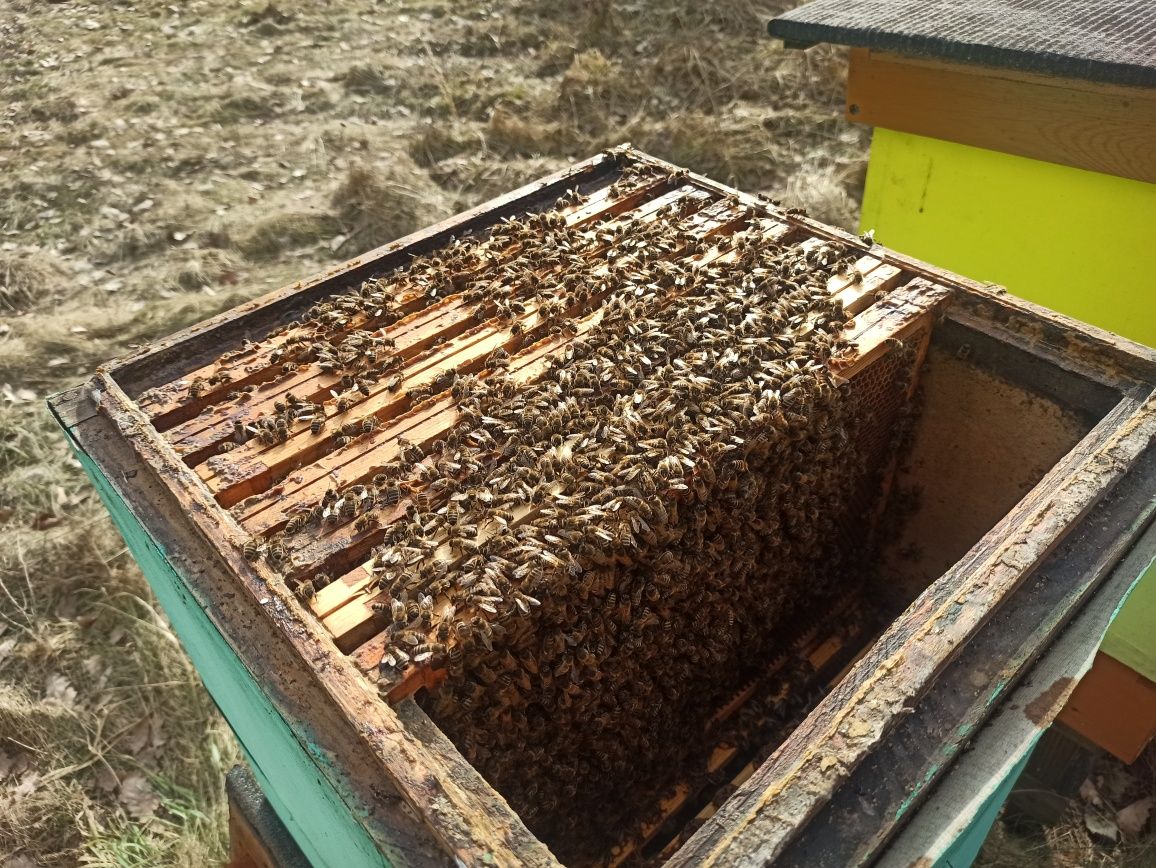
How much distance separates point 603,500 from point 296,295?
1804mm

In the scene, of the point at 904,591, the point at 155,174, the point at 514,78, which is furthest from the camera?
the point at 514,78

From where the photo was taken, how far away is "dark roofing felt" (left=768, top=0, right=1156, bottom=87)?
3.33 meters

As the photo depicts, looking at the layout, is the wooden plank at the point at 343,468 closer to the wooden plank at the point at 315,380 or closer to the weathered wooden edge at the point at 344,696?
the weathered wooden edge at the point at 344,696

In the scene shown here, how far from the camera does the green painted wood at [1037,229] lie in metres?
3.81

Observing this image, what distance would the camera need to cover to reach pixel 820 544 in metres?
3.55

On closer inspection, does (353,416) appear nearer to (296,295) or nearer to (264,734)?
(296,295)

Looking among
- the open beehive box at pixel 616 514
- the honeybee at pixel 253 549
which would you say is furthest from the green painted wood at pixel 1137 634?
the honeybee at pixel 253 549

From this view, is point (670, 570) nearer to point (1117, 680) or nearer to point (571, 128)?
point (1117, 680)

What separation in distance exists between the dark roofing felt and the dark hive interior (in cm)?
109

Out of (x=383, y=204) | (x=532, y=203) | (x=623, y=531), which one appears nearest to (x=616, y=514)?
(x=623, y=531)

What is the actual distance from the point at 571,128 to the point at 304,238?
3597 mm

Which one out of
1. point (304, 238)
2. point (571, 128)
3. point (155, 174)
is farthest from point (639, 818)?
point (155, 174)

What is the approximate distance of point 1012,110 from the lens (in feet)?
12.8

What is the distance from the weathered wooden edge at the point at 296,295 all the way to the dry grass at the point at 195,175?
2.83m
